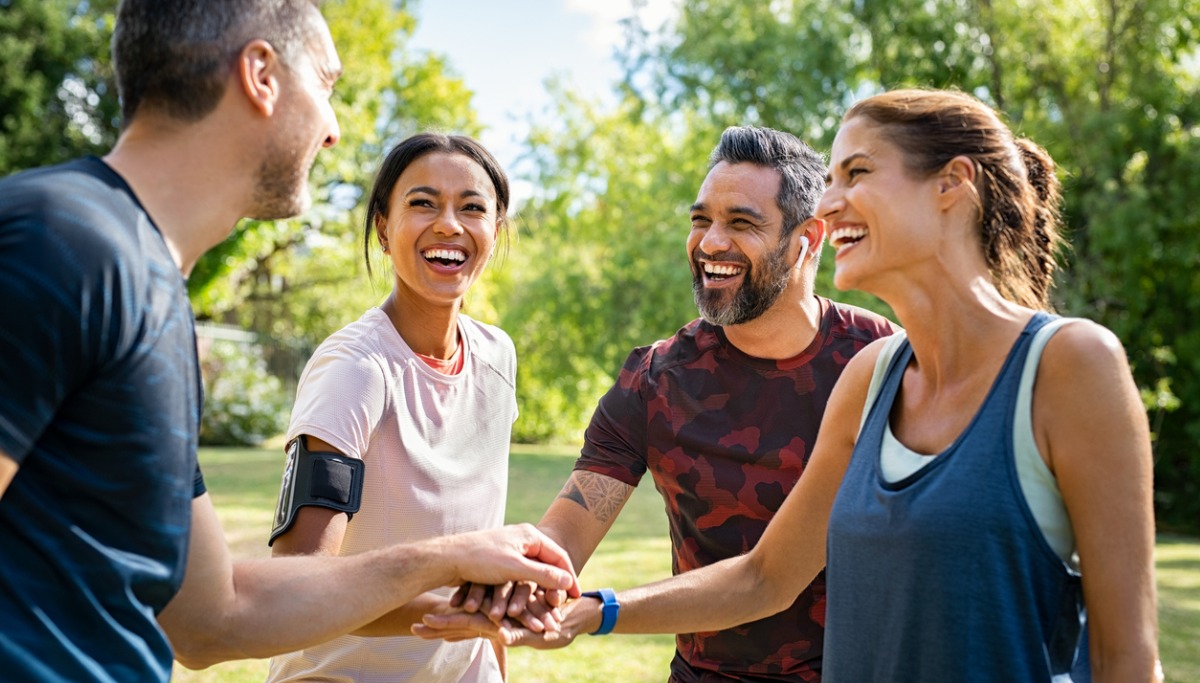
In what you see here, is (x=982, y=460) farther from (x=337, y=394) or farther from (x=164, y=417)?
(x=337, y=394)

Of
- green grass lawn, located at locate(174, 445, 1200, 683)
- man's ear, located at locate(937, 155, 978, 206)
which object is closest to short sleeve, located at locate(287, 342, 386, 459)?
man's ear, located at locate(937, 155, 978, 206)

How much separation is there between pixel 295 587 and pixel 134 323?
1.00 m

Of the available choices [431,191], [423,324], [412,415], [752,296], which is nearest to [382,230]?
[431,191]

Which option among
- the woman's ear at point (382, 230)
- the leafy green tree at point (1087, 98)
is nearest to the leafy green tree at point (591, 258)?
the leafy green tree at point (1087, 98)

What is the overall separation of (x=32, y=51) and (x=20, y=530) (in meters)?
27.0

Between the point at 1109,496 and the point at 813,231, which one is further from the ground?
the point at 813,231

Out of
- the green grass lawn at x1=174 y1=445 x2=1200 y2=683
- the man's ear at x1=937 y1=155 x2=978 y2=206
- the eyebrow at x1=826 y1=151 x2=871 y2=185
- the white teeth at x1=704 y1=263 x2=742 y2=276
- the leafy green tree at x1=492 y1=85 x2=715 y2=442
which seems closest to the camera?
the man's ear at x1=937 y1=155 x2=978 y2=206

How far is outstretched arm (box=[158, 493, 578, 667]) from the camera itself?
85.6 inches

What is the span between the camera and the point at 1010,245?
2416 millimetres

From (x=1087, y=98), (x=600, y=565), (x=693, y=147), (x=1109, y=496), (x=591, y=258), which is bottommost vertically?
(x=600, y=565)

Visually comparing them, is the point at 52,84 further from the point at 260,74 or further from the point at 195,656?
the point at 260,74

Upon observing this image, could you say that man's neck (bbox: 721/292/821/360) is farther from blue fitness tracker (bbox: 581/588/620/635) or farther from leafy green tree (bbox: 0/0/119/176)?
leafy green tree (bbox: 0/0/119/176)

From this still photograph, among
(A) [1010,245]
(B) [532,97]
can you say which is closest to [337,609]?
(A) [1010,245]

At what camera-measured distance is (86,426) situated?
1629mm
